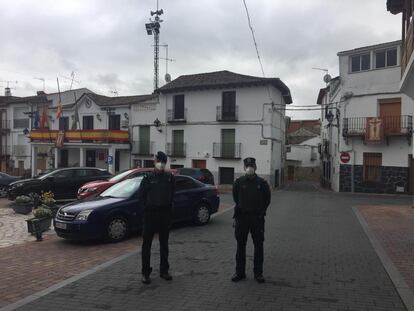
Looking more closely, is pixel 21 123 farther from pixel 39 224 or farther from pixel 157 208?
pixel 157 208

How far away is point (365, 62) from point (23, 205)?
858 inches

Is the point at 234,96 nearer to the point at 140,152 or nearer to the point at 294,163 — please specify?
the point at 140,152

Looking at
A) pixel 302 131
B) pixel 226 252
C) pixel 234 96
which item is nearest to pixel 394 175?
pixel 234 96

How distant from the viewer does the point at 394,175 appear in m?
26.8

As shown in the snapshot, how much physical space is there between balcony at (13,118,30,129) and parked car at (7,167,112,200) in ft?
92.1

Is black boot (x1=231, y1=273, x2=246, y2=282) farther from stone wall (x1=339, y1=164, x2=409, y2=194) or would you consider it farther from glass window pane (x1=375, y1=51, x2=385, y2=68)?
glass window pane (x1=375, y1=51, x2=385, y2=68)

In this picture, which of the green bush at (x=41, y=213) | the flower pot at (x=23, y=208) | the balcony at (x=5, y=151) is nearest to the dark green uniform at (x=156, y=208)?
the green bush at (x=41, y=213)

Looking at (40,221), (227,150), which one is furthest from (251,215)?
(227,150)

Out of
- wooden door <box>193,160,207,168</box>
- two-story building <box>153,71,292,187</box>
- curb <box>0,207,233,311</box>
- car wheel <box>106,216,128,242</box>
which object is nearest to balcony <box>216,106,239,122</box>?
two-story building <box>153,71,292,187</box>

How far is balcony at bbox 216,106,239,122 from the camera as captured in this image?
105ft

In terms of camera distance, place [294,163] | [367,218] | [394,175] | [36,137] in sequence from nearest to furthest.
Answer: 1. [367,218]
2. [394,175]
3. [36,137]
4. [294,163]

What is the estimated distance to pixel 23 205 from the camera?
14.4 m

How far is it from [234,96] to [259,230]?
26.6 m

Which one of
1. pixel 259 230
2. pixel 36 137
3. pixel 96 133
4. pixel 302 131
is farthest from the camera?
pixel 302 131
